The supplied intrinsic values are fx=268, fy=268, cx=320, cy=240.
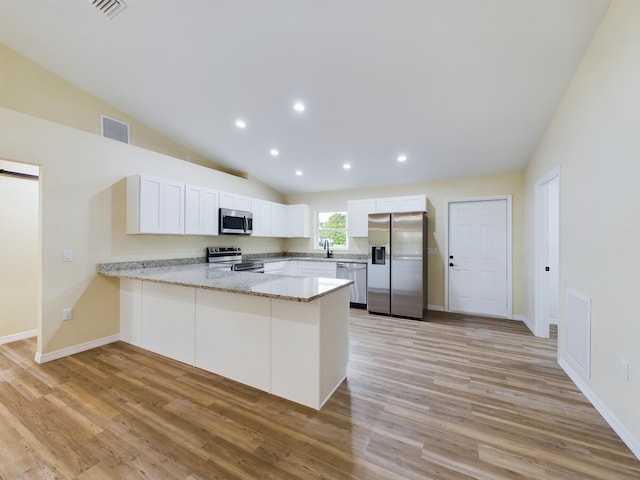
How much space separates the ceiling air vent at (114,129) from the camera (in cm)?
362

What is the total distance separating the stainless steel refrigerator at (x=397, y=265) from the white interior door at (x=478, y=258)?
2.43ft

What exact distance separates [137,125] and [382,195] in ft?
14.4

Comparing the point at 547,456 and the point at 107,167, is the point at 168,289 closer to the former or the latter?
the point at 107,167

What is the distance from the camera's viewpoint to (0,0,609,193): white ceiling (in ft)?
7.17

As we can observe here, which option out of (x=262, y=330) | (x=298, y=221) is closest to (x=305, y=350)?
(x=262, y=330)

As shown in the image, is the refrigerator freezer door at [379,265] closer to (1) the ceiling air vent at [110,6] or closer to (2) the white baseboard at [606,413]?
(2) the white baseboard at [606,413]

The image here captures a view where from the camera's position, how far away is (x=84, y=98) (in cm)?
348

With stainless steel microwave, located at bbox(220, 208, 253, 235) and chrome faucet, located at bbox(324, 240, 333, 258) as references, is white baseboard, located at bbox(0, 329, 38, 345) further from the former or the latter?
chrome faucet, located at bbox(324, 240, 333, 258)

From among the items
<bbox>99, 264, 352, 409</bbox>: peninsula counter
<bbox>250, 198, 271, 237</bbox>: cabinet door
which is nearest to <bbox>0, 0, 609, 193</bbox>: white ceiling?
<bbox>250, 198, 271, 237</bbox>: cabinet door

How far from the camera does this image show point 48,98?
3.20 meters

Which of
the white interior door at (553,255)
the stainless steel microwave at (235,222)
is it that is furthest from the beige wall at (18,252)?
the white interior door at (553,255)

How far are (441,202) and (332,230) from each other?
2.38 m

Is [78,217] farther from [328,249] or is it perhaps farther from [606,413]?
[606,413]

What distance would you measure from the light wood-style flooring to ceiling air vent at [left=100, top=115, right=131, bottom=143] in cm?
285
